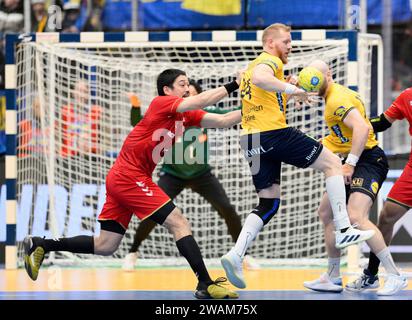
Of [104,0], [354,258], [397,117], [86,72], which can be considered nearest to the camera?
[397,117]

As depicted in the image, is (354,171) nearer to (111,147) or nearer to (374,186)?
(374,186)

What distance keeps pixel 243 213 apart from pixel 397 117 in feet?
11.5

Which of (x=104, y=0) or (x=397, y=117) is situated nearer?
(x=397, y=117)

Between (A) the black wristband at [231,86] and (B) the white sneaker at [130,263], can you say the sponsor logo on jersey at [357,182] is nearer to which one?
(A) the black wristband at [231,86]

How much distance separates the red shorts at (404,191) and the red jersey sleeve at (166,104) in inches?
89.7

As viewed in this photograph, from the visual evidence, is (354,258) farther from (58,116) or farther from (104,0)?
(104,0)

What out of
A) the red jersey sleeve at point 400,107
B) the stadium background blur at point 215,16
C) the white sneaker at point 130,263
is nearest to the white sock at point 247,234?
the red jersey sleeve at point 400,107

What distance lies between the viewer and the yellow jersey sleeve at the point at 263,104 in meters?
8.24

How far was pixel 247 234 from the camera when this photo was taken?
827cm

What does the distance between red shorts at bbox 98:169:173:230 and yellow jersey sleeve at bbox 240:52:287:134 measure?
3.13ft

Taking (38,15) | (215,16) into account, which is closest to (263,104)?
(215,16)
